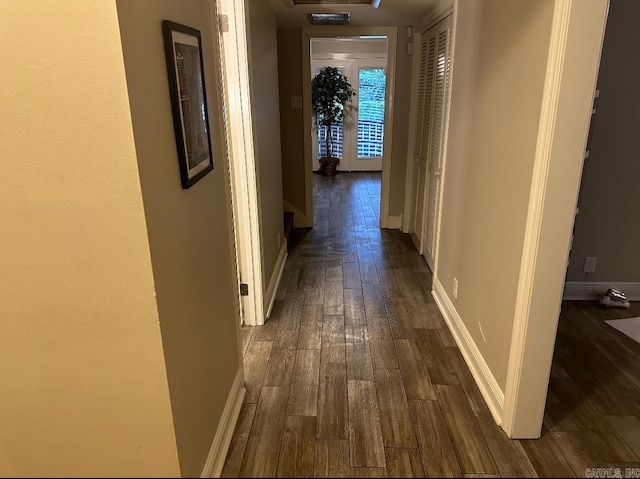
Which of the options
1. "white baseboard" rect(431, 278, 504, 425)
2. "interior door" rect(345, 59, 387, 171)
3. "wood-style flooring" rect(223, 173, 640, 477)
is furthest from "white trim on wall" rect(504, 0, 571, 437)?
"interior door" rect(345, 59, 387, 171)

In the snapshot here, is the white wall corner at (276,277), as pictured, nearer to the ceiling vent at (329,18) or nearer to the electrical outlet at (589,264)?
the ceiling vent at (329,18)

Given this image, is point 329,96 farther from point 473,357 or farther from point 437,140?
point 473,357

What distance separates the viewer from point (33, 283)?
1.15 meters

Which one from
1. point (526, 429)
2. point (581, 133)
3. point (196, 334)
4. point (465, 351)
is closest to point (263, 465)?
point (196, 334)

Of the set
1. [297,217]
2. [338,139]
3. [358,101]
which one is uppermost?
[358,101]

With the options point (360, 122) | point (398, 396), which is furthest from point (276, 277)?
point (360, 122)

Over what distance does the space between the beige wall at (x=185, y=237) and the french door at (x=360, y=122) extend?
602 cm

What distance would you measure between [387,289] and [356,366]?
1.03m

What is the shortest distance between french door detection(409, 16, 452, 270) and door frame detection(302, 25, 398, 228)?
31 centimetres

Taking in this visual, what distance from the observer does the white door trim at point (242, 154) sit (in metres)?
2.35

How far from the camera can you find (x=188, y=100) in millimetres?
1382

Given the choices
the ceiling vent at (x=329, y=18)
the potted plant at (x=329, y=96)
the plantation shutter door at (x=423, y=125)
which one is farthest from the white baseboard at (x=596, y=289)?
the potted plant at (x=329, y=96)

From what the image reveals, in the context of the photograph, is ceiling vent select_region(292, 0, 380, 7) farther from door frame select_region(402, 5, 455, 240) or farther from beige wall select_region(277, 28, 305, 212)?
beige wall select_region(277, 28, 305, 212)

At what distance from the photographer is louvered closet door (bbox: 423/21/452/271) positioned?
3084mm
